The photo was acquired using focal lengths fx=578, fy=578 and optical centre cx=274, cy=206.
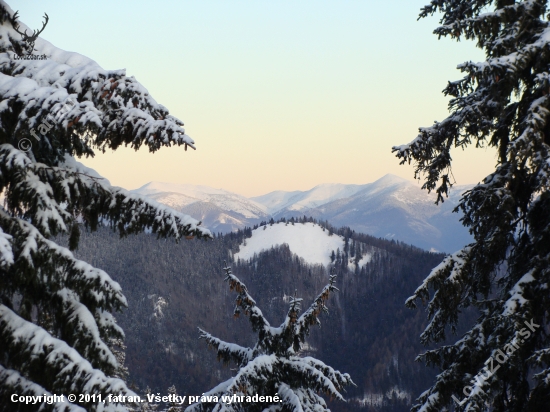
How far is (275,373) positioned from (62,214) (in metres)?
7.99

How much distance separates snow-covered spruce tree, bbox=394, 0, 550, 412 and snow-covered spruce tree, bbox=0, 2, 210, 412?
5.98 metres

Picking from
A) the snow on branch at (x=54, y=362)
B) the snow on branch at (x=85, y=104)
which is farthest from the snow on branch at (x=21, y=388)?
the snow on branch at (x=85, y=104)

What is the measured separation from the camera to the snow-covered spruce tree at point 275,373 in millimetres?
13039

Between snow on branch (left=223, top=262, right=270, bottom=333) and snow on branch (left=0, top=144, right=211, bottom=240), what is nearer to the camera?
snow on branch (left=0, top=144, right=211, bottom=240)

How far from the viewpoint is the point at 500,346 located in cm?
1034

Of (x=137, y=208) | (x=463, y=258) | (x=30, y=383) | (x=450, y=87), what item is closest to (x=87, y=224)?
(x=137, y=208)

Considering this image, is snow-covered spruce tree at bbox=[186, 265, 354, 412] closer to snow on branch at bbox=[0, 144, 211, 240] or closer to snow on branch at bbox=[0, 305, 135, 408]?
snow on branch at bbox=[0, 144, 211, 240]

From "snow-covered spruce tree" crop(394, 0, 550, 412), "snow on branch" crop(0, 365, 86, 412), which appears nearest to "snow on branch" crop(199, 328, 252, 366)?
"snow-covered spruce tree" crop(394, 0, 550, 412)

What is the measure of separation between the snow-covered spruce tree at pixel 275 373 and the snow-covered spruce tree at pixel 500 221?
113 inches

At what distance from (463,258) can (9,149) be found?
8.45 m

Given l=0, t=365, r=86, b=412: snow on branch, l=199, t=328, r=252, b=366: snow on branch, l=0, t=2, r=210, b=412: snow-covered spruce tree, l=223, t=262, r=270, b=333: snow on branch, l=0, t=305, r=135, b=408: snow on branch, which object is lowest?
l=199, t=328, r=252, b=366: snow on branch

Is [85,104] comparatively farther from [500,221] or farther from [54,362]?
[500,221]

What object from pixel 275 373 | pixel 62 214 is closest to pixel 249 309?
pixel 275 373

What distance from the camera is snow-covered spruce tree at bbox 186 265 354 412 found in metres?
13.0
